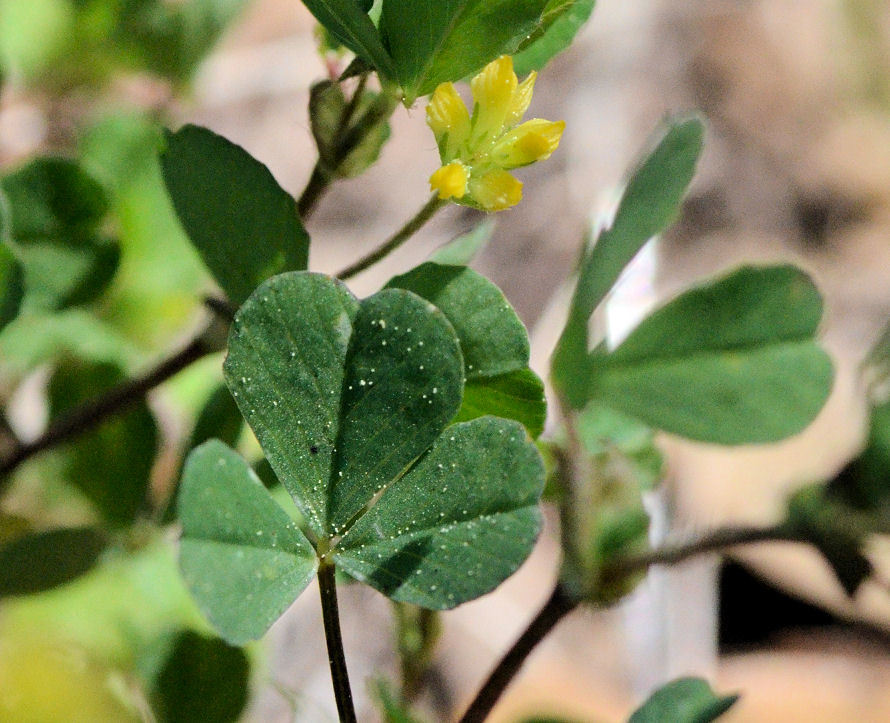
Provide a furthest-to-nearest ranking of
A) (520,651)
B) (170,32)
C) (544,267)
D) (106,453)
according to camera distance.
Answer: (544,267), (170,32), (106,453), (520,651)

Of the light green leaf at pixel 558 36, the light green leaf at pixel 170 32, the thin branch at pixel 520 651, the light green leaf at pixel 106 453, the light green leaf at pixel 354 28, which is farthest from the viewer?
the light green leaf at pixel 170 32

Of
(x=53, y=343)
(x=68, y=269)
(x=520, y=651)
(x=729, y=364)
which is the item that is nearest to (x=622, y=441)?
(x=729, y=364)

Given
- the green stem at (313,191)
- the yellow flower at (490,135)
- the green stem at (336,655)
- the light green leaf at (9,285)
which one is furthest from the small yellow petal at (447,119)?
the light green leaf at (9,285)

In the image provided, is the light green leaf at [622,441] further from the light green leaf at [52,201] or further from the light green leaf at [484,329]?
the light green leaf at [52,201]

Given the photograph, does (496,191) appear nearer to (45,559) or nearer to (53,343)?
(45,559)

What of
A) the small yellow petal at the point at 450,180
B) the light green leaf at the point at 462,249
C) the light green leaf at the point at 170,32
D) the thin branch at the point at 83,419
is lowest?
the light green leaf at the point at 462,249

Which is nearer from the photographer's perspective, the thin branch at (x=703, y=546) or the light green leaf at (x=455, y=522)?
the light green leaf at (x=455, y=522)

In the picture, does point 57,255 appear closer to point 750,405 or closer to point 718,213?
point 750,405

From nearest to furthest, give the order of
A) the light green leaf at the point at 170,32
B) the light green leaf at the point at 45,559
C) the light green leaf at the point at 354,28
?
the light green leaf at the point at 354,28 → the light green leaf at the point at 45,559 → the light green leaf at the point at 170,32
